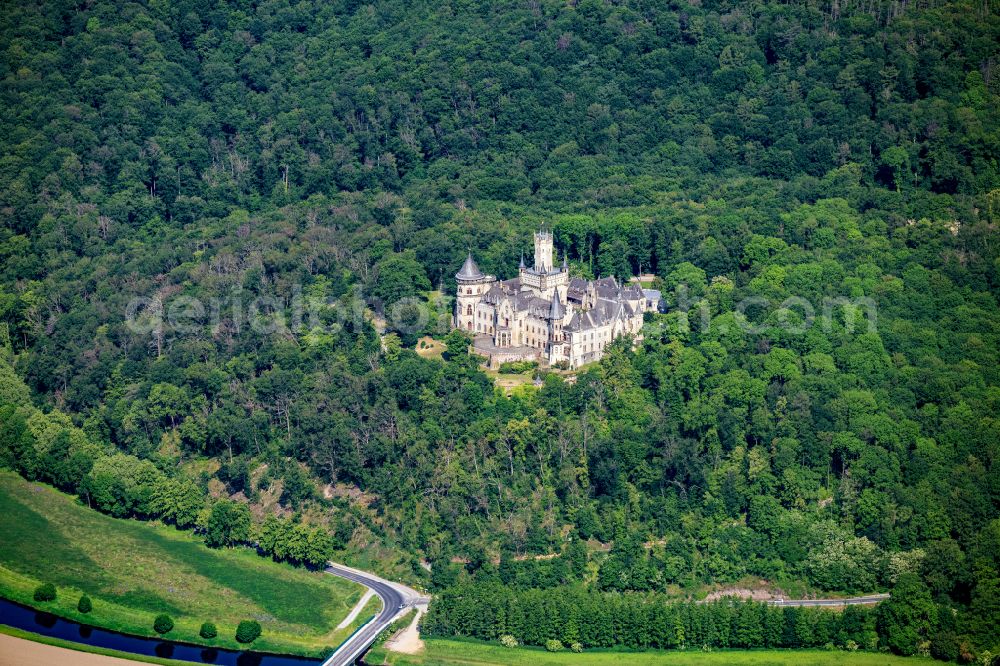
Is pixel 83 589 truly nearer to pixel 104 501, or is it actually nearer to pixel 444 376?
pixel 104 501

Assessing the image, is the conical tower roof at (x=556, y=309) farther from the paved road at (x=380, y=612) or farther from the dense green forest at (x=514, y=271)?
the paved road at (x=380, y=612)

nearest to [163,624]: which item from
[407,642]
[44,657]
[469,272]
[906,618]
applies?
[44,657]

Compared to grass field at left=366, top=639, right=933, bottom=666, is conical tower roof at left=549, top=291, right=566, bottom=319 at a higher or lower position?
higher

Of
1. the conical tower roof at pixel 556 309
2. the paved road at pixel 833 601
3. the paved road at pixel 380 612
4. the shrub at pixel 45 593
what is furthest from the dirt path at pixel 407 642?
the conical tower roof at pixel 556 309

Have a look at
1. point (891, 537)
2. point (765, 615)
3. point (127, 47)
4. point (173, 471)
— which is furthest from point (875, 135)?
point (127, 47)

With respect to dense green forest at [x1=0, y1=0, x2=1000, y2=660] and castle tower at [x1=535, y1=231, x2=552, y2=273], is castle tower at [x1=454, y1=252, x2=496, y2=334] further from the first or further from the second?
castle tower at [x1=535, y1=231, x2=552, y2=273]

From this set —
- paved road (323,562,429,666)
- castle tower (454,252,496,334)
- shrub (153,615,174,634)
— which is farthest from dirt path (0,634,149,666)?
castle tower (454,252,496,334)
